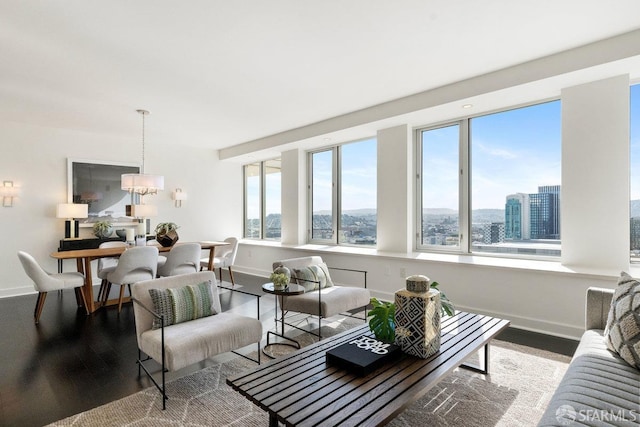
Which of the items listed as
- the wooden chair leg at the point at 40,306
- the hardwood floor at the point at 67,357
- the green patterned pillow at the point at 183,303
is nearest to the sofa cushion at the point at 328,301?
the hardwood floor at the point at 67,357

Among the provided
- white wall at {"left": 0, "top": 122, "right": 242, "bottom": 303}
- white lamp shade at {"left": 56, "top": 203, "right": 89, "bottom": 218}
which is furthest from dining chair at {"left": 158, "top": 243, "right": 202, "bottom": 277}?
white wall at {"left": 0, "top": 122, "right": 242, "bottom": 303}

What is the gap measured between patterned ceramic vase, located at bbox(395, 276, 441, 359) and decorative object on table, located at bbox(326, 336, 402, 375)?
91 mm

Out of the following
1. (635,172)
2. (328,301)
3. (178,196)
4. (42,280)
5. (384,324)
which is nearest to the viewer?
(384,324)

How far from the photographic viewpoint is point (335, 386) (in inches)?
63.3

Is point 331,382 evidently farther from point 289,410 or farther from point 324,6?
point 324,6

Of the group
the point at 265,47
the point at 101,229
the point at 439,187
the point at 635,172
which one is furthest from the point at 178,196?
the point at 635,172

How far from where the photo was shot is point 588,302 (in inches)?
94.7

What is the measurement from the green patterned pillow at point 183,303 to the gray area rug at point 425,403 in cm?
45

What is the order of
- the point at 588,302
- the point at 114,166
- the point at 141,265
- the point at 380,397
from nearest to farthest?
the point at 380,397, the point at 588,302, the point at 141,265, the point at 114,166

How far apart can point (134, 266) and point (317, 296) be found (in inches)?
96.6

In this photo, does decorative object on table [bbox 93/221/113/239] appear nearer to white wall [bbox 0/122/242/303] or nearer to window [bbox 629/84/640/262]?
white wall [bbox 0/122/242/303]

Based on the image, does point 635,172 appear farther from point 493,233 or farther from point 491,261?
point 491,261

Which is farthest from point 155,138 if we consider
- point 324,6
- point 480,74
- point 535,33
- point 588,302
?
point 588,302

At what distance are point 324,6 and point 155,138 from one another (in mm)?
5137
